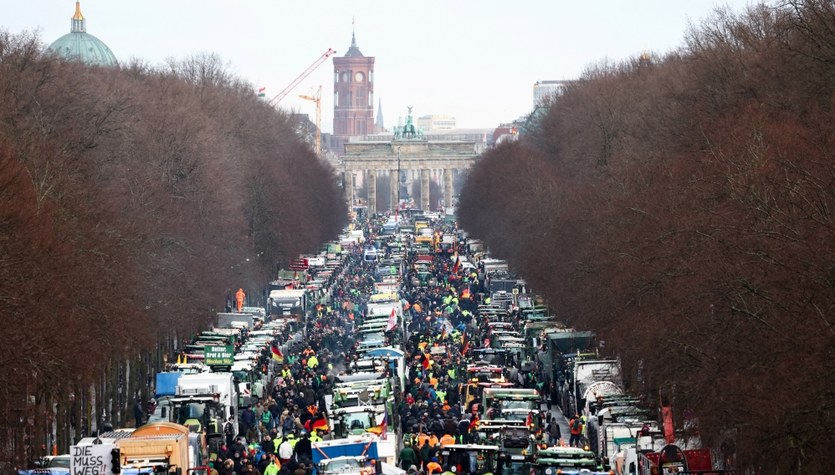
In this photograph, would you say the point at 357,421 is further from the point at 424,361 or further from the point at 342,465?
the point at 424,361

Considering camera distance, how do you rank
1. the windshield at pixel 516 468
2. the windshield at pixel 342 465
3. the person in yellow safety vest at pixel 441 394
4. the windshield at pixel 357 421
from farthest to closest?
1. the person in yellow safety vest at pixel 441 394
2. the windshield at pixel 357 421
3. the windshield at pixel 516 468
4. the windshield at pixel 342 465

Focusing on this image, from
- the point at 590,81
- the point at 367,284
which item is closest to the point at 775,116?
the point at 367,284

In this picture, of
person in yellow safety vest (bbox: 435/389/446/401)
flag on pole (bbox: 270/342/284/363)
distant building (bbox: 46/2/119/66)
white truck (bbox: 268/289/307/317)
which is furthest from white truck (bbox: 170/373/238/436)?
distant building (bbox: 46/2/119/66)

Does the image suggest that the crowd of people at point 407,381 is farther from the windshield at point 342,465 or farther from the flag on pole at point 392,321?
the windshield at point 342,465

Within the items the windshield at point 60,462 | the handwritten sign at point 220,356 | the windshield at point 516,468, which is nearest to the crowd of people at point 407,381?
the windshield at point 516,468

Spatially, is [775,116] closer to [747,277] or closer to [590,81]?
[747,277]

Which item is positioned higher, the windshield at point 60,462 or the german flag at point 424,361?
the windshield at point 60,462
